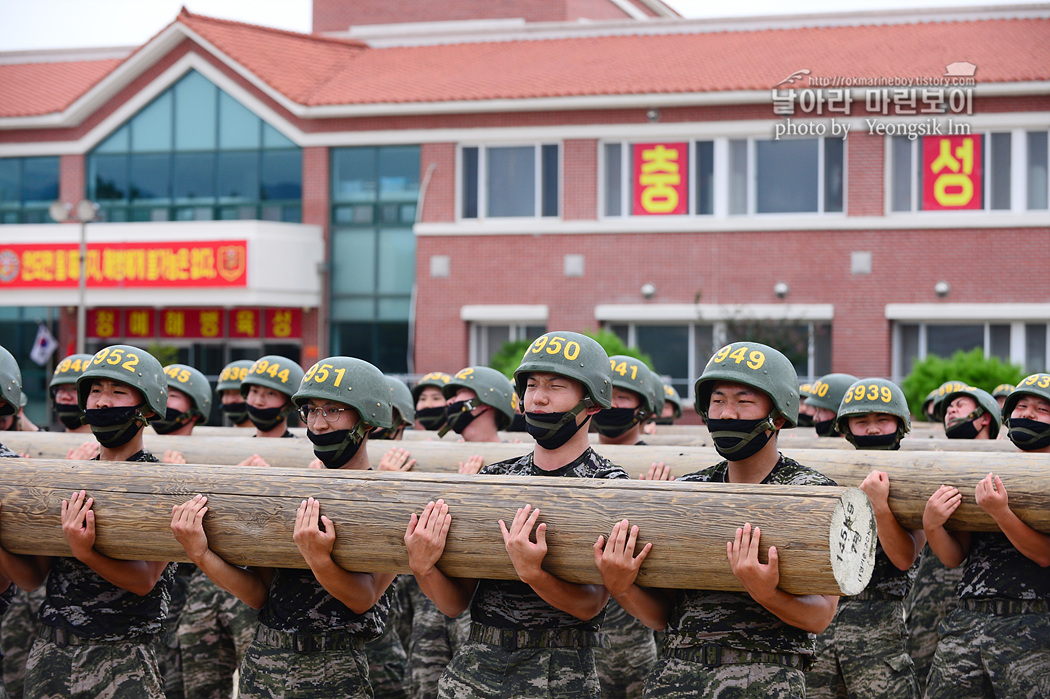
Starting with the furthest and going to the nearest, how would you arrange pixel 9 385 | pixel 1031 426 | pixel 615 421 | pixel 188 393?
pixel 188 393, pixel 615 421, pixel 9 385, pixel 1031 426

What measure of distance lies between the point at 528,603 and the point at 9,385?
129 inches

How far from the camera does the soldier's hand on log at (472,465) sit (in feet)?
21.8

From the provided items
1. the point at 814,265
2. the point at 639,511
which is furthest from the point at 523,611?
the point at 814,265

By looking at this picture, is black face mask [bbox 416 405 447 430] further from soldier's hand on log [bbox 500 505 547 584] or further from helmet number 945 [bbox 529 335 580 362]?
soldier's hand on log [bbox 500 505 547 584]

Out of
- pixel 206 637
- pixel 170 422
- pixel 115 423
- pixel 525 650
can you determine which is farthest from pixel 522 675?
pixel 170 422

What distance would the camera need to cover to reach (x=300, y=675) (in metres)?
4.93

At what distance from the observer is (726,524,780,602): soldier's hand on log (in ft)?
12.6

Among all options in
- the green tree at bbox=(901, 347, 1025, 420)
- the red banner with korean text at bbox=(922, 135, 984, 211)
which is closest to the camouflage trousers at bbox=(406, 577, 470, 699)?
the green tree at bbox=(901, 347, 1025, 420)

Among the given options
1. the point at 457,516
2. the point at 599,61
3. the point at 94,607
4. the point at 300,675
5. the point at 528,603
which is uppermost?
the point at 599,61

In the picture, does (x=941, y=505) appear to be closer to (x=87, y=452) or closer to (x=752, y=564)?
(x=752, y=564)

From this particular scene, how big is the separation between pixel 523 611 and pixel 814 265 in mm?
20931

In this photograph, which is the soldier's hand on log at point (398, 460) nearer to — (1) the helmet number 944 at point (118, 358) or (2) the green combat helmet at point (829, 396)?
(1) the helmet number 944 at point (118, 358)

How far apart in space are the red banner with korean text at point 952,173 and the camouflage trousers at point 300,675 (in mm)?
21690

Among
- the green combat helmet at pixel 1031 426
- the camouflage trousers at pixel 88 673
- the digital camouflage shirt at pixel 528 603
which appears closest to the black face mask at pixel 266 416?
the camouflage trousers at pixel 88 673
